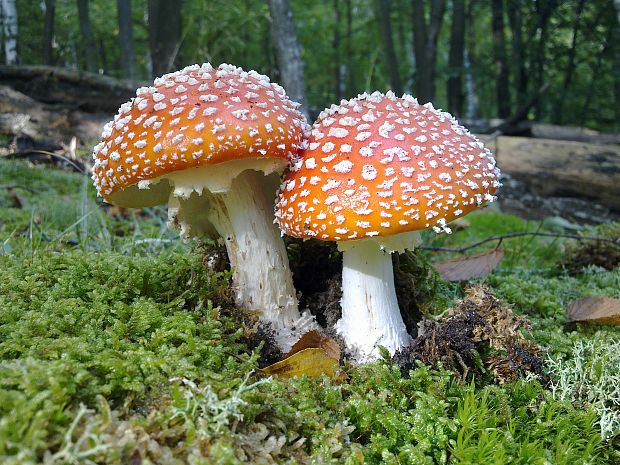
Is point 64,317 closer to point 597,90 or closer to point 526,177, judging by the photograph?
point 526,177

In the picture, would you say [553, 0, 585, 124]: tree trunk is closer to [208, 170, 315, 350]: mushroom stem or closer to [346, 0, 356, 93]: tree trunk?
[346, 0, 356, 93]: tree trunk

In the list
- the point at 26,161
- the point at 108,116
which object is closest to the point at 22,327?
the point at 26,161

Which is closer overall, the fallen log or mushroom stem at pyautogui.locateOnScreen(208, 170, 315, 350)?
mushroom stem at pyautogui.locateOnScreen(208, 170, 315, 350)

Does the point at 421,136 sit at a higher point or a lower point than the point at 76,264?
higher

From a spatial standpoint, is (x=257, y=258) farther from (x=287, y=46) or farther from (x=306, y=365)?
(x=287, y=46)

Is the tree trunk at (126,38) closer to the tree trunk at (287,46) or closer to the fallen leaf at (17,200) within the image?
the tree trunk at (287,46)

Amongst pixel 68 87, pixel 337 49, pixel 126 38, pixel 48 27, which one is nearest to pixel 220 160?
pixel 68 87

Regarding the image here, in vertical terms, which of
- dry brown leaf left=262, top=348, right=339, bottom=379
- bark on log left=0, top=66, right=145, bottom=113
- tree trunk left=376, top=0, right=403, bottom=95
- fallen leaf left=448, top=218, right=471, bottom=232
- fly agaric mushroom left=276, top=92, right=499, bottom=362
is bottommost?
fallen leaf left=448, top=218, right=471, bottom=232

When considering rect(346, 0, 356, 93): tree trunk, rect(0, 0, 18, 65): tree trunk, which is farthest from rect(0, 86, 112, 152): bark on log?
rect(346, 0, 356, 93): tree trunk
